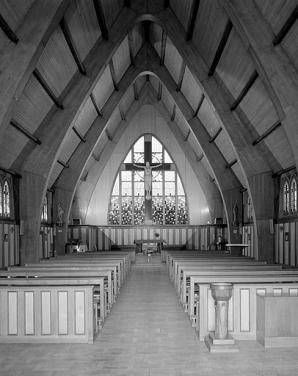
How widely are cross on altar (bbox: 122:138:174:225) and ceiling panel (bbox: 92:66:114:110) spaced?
20.0 feet

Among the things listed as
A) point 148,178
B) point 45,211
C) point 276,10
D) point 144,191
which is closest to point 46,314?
point 276,10

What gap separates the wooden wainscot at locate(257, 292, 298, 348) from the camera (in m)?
5.84

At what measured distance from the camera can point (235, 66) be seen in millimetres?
12500

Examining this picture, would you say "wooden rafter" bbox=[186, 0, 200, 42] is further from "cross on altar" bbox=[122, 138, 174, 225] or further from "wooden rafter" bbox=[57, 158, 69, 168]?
"cross on altar" bbox=[122, 138, 174, 225]

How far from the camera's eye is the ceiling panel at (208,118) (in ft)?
53.7

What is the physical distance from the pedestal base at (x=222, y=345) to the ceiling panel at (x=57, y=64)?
28.0ft

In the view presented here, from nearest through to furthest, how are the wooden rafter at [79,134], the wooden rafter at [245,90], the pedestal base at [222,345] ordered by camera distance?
the pedestal base at [222,345], the wooden rafter at [245,90], the wooden rafter at [79,134]

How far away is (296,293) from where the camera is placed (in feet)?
21.1

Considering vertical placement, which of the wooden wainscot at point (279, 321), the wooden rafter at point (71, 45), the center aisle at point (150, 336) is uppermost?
the wooden rafter at point (71, 45)

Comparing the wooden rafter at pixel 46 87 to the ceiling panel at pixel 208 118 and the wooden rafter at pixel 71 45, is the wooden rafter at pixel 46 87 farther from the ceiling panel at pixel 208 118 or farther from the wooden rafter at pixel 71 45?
the ceiling panel at pixel 208 118

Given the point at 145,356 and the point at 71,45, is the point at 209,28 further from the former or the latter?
the point at 145,356

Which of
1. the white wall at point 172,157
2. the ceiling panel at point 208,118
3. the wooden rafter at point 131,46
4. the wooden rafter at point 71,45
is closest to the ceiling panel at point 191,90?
the ceiling panel at point 208,118

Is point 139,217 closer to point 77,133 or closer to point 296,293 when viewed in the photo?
point 77,133

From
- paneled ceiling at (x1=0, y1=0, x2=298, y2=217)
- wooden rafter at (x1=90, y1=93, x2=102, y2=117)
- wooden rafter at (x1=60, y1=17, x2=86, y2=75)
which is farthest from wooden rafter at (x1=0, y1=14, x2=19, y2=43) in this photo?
wooden rafter at (x1=90, y1=93, x2=102, y2=117)
